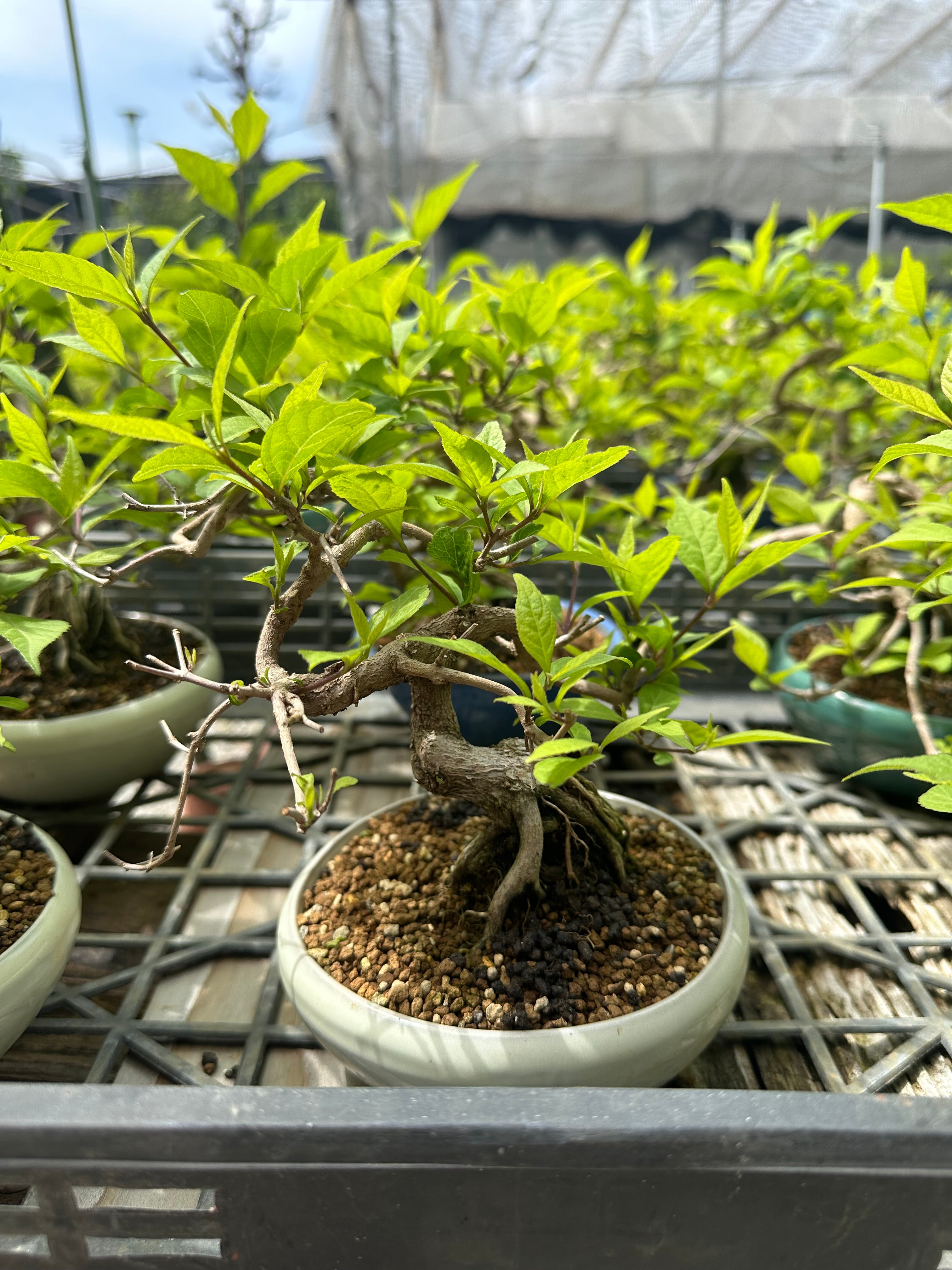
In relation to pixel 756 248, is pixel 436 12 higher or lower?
higher

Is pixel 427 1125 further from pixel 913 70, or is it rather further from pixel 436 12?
pixel 436 12

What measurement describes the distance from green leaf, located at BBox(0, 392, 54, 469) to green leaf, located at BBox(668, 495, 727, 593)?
458mm

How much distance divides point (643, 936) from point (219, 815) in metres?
0.53

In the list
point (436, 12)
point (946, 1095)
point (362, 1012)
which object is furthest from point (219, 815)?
point (436, 12)

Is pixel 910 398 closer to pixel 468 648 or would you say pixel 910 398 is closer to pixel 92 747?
pixel 468 648

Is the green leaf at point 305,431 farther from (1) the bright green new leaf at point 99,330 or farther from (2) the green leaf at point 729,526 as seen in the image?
(2) the green leaf at point 729,526

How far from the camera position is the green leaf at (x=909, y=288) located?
70cm

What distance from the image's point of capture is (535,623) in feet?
1.52

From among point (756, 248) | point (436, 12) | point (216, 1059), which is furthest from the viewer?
point (436, 12)

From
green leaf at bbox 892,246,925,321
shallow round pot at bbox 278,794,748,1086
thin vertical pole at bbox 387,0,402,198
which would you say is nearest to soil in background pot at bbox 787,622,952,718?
green leaf at bbox 892,246,925,321

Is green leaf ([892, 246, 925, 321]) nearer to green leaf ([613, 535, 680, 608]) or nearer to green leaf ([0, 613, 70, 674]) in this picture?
green leaf ([613, 535, 680, 608])

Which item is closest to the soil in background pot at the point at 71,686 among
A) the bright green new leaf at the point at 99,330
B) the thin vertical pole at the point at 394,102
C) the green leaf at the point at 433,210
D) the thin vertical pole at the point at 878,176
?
the bright green new leaf at the point at 99,330

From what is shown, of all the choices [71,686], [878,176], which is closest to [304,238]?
[71,686]

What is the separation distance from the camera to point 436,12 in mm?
3010
